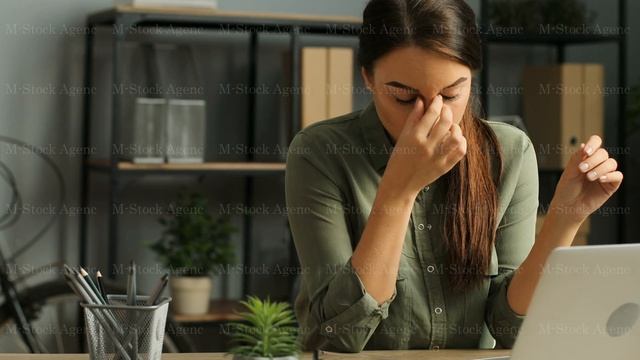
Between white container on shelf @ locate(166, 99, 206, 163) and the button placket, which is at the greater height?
white container on shelf @ locate(166, 99, 206, 163)

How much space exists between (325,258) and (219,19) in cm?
164

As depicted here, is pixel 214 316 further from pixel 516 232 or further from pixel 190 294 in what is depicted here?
pixel 516 232

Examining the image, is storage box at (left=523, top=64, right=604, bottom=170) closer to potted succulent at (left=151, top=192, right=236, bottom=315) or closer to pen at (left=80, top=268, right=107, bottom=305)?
potted succulent at (left=151, top=192, right=236, bottom=315)

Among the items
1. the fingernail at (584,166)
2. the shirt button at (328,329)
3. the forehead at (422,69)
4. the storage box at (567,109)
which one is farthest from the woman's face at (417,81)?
the storage box at (567,109)

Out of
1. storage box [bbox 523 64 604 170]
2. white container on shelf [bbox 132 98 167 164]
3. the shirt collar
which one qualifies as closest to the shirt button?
the shirt collar

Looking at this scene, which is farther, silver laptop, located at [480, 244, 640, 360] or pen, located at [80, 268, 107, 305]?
pen, located at [80, 268, 107, 305]

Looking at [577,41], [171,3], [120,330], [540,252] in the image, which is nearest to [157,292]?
[120,330]

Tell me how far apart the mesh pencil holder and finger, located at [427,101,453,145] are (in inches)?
22.7

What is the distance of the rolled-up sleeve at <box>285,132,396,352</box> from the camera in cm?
167

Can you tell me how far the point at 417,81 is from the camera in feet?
5.63

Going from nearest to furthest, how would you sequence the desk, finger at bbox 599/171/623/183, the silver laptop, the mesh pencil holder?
1. the silver laptop
2. the mesh pencil holder
3. the desk
4. finger at bbox 599/171/623/183

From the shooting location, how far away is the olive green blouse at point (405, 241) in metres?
1.76

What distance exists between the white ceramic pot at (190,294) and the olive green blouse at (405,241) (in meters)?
1.40

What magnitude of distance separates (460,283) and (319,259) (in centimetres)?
25
